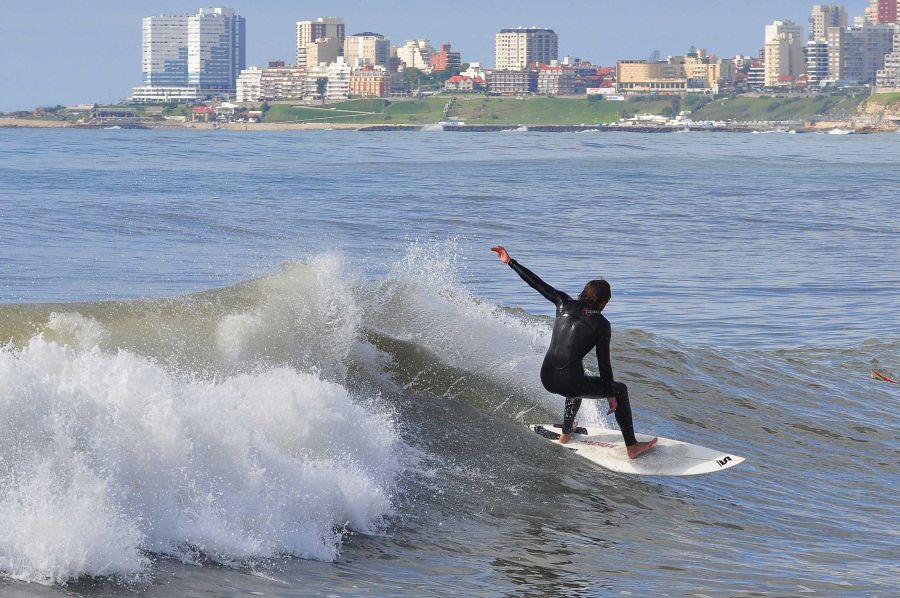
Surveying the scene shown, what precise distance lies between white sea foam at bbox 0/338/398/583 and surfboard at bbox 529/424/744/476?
2.37 metres

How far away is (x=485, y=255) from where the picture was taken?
2697 centimetres

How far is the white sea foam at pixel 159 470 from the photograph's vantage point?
6445mm

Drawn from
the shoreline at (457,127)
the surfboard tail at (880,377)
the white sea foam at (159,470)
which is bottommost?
the surfboard tail at (880,377)

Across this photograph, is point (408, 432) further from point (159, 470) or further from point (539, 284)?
point (159, 470)

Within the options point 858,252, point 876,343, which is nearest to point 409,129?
point 858,252

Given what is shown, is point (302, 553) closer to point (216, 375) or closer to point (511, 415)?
point (216, 375)

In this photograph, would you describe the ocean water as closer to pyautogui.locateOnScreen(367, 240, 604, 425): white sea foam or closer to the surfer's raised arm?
pyautogui.locateOnScreen(367, 240, 604, 425): white sea foam

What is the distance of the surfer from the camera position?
31.3ft

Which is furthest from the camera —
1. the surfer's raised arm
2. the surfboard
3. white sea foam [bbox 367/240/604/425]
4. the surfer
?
white sea foam [bbox 367/240/604/425]

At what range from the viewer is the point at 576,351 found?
966 cm

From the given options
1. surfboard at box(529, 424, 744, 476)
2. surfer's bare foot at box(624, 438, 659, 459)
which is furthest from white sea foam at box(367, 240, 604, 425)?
surfer's bare foot at box(624, 438, 659, 459)

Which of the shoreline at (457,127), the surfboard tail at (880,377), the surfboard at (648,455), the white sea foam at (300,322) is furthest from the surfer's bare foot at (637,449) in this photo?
the shoreline at (457,127)

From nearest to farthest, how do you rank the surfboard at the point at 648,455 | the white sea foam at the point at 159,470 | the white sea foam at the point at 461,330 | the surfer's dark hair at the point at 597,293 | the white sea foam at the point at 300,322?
the white sea foam at the point at 159,470 → the surfer's dark hair at the point at 597,293 → the surfboard at the point at 648,455 → the white sea foam at the point at 300,322 → the white sea foam at the point at 461,330

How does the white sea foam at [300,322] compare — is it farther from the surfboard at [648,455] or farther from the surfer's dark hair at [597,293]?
the surfer's dark hair at [597,293]
